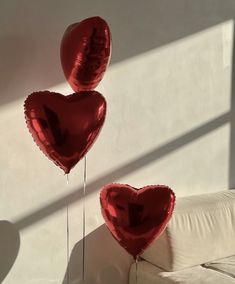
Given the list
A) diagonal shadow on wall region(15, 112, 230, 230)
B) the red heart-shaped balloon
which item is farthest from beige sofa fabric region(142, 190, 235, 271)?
the red heart-shaped balloon

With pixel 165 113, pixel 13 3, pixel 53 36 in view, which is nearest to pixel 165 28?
pixel 165 113

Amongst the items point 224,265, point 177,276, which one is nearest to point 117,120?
point 177,276

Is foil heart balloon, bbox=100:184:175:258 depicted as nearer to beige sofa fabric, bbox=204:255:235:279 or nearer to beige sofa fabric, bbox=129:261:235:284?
beige sofa fabric, bbox=129:261:235:284

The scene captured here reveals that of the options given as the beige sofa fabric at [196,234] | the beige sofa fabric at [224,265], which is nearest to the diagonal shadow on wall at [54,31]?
the beige sofa fabric at [196,234]

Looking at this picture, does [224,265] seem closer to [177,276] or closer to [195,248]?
[195,248]

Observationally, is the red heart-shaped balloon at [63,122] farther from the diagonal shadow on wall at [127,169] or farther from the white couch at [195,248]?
the white couch at [195,248]

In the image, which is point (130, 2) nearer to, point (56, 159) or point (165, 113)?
point (165, 113)
